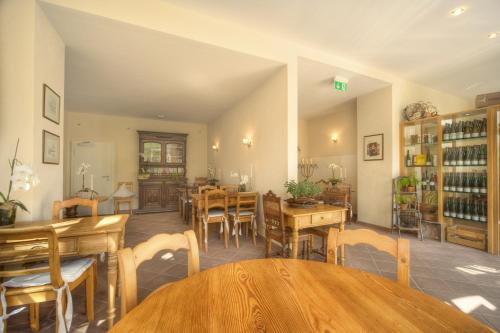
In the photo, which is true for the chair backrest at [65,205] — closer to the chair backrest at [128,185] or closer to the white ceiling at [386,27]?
the white ceiling at [386,27]

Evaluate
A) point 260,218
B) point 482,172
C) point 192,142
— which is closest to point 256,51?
Result: point 260,218

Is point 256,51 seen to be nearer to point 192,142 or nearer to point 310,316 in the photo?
point 310,316

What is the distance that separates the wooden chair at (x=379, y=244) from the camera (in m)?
0.98

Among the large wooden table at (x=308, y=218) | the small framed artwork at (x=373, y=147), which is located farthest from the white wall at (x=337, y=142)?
the large wooden table at (x=308, y=218)

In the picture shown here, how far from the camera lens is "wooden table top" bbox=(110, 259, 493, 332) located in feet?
2.02

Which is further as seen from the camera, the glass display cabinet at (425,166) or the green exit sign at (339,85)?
the green exit sign at (339,85)

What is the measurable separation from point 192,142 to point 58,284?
6153 millimetres

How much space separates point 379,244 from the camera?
A: 107cm

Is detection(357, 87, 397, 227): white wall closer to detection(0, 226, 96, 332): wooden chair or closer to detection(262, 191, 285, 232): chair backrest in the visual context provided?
detection(262, 191, 285, 232): chair backrest

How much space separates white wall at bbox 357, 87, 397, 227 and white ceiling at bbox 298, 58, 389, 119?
272 millimetres

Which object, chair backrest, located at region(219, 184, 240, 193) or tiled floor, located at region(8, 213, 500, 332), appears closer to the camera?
tiled floor, located at region(8, 213, 500, 332)

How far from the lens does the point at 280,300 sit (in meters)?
0.75

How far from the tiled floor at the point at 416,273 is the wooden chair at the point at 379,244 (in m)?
1.46

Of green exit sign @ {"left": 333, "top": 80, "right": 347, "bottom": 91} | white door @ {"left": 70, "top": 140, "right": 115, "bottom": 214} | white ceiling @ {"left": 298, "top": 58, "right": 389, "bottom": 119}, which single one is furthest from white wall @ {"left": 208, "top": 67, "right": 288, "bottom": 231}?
white door @ {"left": 70, "top": 140, "right": 115, "bottom": 214}
